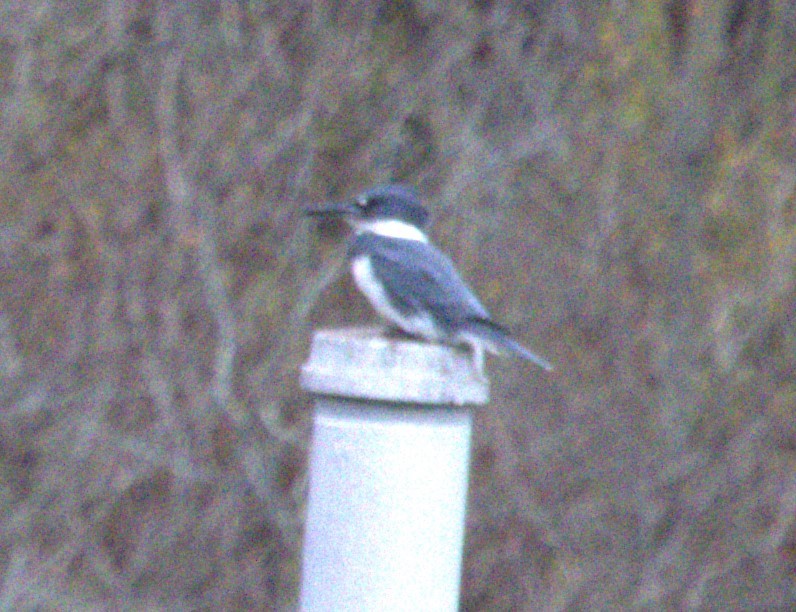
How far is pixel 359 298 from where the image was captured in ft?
19.8

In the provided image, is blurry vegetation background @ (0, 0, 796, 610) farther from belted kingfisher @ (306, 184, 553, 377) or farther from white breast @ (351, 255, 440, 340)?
white breast @ (351, 255, 440, 340)

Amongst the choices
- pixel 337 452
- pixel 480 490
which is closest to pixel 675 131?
pixel 480 490

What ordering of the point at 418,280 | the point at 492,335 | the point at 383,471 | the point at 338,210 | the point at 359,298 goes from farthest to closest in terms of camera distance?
1. the point at 359,298
2. the point at 338,210
3. the point at 418,280
4. the point at 492,335
5. the point at 383,471

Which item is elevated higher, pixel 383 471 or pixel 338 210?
pixel 338 210

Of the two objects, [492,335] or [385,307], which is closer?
[492,335]

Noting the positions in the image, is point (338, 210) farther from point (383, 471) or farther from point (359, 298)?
point (359, 298)

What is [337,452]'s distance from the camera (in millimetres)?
2816

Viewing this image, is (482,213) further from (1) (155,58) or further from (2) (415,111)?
(1) (155,58)

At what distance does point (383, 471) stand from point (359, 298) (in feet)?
10.7

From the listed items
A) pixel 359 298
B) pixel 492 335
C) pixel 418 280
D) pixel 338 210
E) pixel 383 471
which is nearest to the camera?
pixel 383 471

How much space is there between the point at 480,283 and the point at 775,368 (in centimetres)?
111

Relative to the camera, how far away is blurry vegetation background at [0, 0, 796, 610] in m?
5.90

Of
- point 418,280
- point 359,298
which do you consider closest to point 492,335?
point 418,280

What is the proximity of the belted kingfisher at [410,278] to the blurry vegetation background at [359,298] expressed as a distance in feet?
5.59
